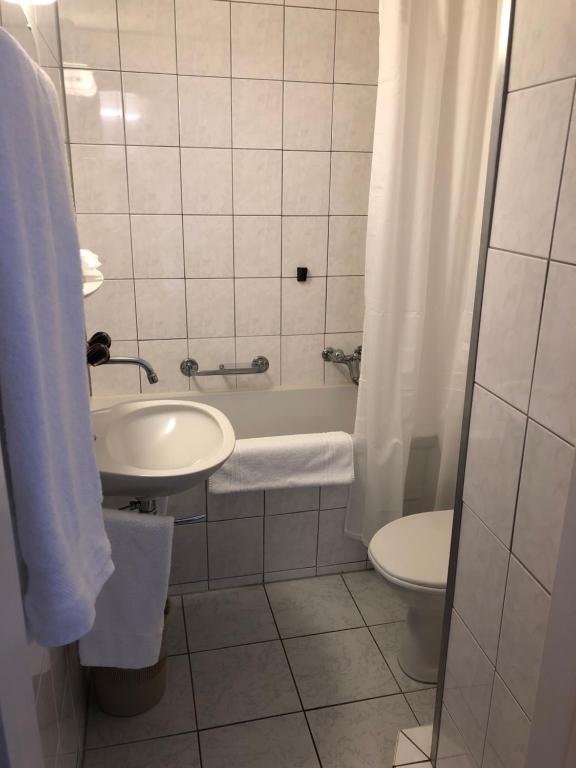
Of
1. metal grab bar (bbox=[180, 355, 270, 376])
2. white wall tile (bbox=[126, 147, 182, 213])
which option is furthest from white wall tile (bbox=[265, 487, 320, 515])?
white wall tile (bbox=[126, 147, 182, 213])

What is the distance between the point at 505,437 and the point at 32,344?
862 millimetres

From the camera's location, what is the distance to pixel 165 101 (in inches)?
96.2

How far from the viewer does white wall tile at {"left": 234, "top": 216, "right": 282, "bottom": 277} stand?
104 inches

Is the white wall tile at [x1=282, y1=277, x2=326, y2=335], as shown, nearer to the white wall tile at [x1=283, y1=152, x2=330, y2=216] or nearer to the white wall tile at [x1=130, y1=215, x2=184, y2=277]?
the white wall tile at [x1=283, y1=152, x2=330, y2=216]

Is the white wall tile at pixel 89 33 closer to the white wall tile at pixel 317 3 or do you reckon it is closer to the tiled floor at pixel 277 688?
the white wall tile at pixel 317 3

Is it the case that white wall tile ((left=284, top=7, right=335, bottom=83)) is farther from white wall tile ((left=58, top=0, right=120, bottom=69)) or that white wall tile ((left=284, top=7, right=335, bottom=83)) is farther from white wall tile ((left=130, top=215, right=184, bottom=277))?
white wall tile ((left=130, top=215, right=184, bottom=277))

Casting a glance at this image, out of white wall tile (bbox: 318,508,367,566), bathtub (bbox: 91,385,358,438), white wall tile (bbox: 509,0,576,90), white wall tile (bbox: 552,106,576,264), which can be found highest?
white wall tile (bbox: 509,0,576,90)

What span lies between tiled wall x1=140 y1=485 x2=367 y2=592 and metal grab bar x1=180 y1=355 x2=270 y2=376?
67 cm

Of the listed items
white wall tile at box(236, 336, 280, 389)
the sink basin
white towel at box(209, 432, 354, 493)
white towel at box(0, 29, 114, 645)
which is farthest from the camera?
white wall tile at box(236, 336, 280, 389)

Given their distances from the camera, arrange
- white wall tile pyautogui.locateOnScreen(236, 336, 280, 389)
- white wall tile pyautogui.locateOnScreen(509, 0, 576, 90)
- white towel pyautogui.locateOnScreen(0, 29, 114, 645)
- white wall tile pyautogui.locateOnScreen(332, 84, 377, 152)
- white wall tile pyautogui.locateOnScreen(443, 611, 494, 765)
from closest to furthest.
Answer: white towel pyautogui.locateOnScreen(0, 29, 114, 645) < white wall tile pyautogui.locateOnScreen(509, 0, 576, 90) < white wall tile pyautogui.locateOnScreen(443, 611, 494, 765) < white wall tile pyautogui.locateOnScreen(332, 84, 377, 152) < white wall tile pyautogui.locateOnScreen(236, 336, 280, 389)

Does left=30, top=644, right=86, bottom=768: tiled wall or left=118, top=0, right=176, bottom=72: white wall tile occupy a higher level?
left=118, top=0, right=176, bottom=72: white wall tile

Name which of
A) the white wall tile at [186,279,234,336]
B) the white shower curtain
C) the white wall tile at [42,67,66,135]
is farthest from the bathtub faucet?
the white wall tile at [42,67,66,135]

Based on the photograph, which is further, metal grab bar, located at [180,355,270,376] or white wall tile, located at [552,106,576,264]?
metal grab bar, located at [180,355,270,376]

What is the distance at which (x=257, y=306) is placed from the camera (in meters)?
2.75
